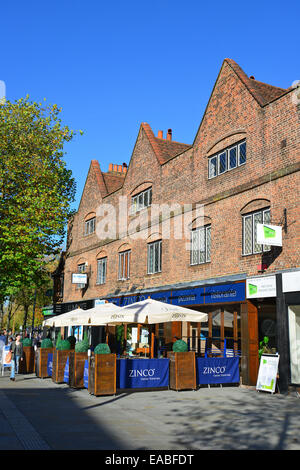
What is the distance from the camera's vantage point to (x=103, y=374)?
13.0 m

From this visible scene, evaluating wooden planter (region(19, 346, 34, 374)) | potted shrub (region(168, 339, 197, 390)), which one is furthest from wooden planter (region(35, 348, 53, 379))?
potted shrub (region(168, 339, 197, 390))

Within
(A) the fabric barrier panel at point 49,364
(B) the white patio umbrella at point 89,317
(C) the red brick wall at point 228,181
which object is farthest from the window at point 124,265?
(A) the fabric barrier panel at point 49,364

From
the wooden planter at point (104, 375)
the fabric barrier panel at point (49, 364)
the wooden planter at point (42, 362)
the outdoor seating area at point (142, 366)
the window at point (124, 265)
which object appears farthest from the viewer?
the window at point (124, 265)

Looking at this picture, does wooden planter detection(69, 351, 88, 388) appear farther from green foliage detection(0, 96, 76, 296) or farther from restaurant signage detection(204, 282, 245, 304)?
green foliage detection(0, 96, 76, 296)

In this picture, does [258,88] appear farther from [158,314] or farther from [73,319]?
[73,319]

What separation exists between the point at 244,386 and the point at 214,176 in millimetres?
7926

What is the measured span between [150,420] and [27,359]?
11973 millimetres

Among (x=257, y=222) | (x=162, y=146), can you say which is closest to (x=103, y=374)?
(x=257, y=222)

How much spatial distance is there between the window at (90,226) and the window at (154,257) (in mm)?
7866

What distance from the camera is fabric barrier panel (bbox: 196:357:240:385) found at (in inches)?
571

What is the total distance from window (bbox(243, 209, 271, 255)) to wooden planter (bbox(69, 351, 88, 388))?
21.4 ft

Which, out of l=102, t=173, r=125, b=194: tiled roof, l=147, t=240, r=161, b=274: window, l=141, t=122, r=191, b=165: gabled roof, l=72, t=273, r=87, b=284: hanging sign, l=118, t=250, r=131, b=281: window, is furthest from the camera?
l=102, t=173, r=125, b=194: tiled roof

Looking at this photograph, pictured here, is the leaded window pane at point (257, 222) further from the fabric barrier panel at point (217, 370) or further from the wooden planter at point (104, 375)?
the wooden planter at point (104, 375)

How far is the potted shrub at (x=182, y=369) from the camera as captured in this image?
548 inches
